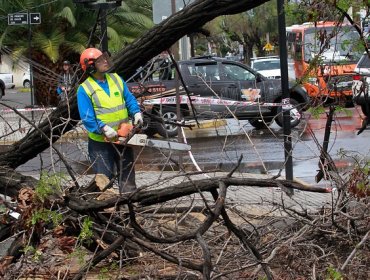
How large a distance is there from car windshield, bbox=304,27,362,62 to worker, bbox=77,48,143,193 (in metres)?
1.85

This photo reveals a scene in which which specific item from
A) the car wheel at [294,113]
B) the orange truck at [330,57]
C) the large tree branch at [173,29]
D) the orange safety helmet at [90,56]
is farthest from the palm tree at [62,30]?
Answer: the orange truck at [330,57]

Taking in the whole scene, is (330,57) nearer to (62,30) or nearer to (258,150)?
(258,150)

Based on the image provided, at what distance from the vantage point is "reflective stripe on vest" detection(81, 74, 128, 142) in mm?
7656

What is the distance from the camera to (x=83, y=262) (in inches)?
198

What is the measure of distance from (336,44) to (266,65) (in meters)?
29.0

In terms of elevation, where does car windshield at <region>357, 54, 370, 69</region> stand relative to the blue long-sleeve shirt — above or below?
above

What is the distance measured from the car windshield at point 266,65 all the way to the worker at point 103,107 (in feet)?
86.8

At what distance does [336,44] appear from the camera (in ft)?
19.2

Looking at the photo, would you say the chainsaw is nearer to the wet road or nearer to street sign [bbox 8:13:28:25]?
the wet road

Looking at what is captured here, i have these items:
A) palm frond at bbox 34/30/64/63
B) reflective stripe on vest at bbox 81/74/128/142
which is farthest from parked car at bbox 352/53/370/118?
palm frond at bbox 34/30/64/63

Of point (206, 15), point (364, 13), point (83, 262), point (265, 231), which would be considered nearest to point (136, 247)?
point (83, 262)

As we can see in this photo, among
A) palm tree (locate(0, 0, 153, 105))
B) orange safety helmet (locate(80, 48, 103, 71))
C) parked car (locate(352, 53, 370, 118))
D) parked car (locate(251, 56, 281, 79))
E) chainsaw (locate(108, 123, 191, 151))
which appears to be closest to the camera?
parked car (locate(352, 53, 370, 118))

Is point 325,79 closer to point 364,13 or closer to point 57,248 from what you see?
point 364,13

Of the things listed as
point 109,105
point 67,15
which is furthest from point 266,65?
point 109,105
